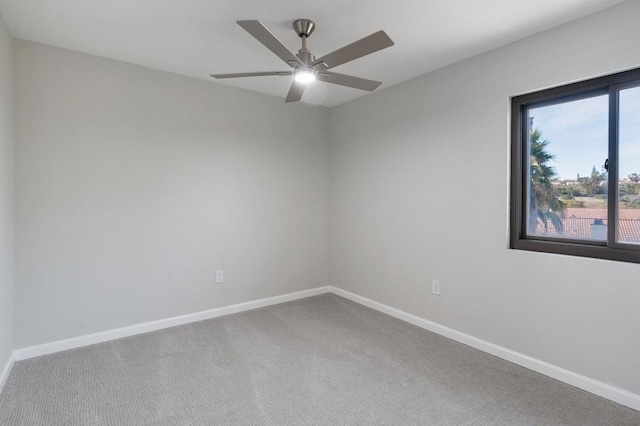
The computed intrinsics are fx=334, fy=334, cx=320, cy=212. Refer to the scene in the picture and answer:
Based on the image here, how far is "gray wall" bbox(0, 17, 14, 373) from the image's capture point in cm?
222

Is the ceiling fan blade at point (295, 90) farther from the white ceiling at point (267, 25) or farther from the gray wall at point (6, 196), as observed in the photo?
the gray wall at point (6, 196)

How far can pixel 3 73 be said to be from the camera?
7.38ft

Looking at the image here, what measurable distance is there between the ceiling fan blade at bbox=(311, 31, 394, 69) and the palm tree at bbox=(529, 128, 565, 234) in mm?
1571

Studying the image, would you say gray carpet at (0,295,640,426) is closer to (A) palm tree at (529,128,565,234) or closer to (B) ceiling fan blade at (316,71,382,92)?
(A) palm tree at (529,128,565,234)

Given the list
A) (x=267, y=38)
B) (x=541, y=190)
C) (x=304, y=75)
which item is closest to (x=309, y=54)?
(x=304, y=75)

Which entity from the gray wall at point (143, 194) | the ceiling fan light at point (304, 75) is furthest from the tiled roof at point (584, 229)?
the gray wall at point (143, 194)

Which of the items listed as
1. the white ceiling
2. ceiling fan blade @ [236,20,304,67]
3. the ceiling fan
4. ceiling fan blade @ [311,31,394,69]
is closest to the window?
the white ceiling

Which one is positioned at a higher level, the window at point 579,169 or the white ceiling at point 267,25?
the white ceiling at point 267,25

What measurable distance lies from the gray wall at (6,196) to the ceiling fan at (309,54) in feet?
5.34

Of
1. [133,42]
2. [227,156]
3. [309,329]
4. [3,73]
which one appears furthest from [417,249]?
[3,73]

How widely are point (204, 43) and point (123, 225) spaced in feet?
5.61

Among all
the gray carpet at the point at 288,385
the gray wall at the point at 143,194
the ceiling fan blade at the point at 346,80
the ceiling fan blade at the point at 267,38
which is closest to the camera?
the ceiling fan blade at the point at 267,38

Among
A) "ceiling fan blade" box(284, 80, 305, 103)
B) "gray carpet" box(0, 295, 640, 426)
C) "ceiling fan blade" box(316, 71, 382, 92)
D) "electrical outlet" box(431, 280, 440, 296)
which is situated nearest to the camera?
"gray carpet" box(0, 295, 640, 426)

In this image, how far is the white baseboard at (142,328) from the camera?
2623mm
